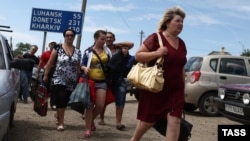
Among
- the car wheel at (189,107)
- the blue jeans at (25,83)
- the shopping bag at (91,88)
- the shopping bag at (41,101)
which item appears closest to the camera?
the shopping bag at (91,88)

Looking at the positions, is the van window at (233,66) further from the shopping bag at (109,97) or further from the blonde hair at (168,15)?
the blonde hair at (168,15)

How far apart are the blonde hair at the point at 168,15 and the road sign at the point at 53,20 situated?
8555 mm

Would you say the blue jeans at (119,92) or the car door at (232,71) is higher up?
the car door at (232,71)

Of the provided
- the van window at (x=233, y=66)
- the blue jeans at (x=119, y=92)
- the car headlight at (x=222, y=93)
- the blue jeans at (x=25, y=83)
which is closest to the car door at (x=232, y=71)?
the van window at (x=233, y=66)

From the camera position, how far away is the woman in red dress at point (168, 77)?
15.9ft

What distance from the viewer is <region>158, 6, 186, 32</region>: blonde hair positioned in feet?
16.5

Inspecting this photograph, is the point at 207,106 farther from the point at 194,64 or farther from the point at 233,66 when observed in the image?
the point at 233,66

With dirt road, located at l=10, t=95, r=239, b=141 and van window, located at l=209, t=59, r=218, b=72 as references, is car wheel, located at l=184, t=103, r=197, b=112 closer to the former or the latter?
van window, located at l=209, t=59, r=218, b=72

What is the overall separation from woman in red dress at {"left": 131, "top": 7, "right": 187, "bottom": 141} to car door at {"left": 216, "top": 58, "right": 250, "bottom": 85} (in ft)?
20.3

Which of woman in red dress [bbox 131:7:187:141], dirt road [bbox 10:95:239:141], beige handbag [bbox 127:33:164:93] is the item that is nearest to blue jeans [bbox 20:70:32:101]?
dirt road [bbox 10:95:239:141]

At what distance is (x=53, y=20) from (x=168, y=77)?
9581mm

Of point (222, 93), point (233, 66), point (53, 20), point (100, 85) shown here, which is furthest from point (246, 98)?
point (53, 20)

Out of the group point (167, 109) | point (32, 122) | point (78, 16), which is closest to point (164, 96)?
point (167, 109)

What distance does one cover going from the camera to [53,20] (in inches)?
547
